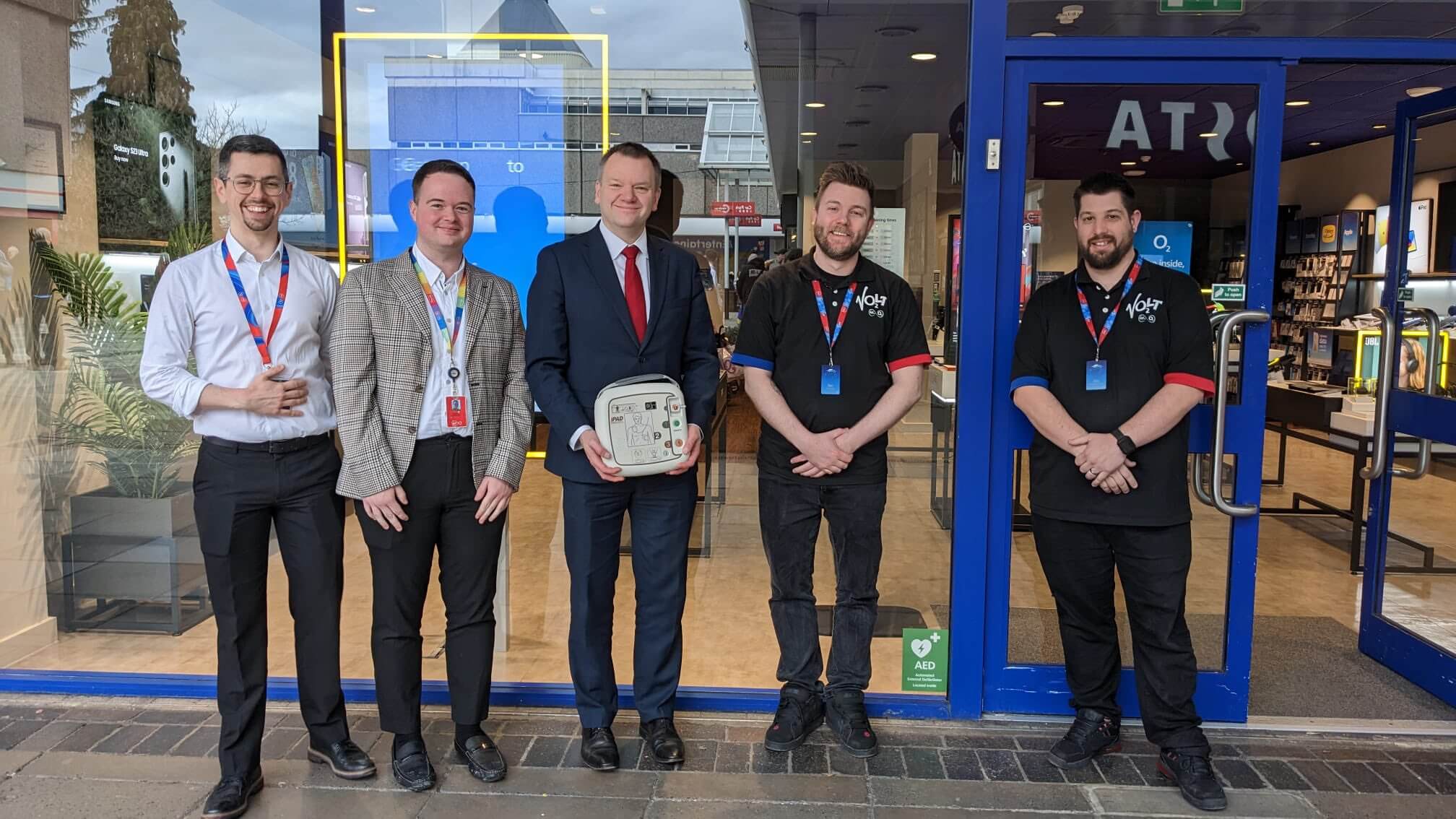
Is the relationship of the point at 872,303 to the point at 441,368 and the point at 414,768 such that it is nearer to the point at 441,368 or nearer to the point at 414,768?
the point at 441,368

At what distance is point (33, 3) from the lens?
3824 mm

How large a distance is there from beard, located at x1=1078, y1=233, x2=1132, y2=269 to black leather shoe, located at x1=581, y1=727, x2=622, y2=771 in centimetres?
202

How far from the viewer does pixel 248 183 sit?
105 inches

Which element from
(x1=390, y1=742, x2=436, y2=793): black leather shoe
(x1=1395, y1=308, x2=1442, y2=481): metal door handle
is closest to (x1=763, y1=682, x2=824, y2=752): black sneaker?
(x1=390, y1=742, x2=436, y2=793): black leather shoe

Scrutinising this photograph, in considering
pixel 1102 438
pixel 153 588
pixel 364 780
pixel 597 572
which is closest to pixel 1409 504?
pixel 1102 438

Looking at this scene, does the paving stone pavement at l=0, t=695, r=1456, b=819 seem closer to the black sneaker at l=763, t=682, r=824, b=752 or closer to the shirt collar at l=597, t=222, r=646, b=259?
the black sneaker at l=763, t=682, r=824, b=752

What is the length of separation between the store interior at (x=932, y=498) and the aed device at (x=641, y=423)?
801mm

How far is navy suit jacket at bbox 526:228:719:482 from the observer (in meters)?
2.92

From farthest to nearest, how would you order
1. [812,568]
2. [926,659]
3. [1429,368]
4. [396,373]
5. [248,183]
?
[1429,368], [926,659], [812,568], [396,373], [248,183]

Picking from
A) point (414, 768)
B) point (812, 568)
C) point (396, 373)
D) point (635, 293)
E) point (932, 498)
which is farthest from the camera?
point (932, 498)

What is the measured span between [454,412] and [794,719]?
55.5 inches

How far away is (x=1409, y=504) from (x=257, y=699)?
4.48 meters

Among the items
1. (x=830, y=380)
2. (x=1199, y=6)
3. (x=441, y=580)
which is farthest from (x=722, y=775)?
(x=1199, y=6)

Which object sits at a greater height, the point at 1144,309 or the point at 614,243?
the point at 614,243
